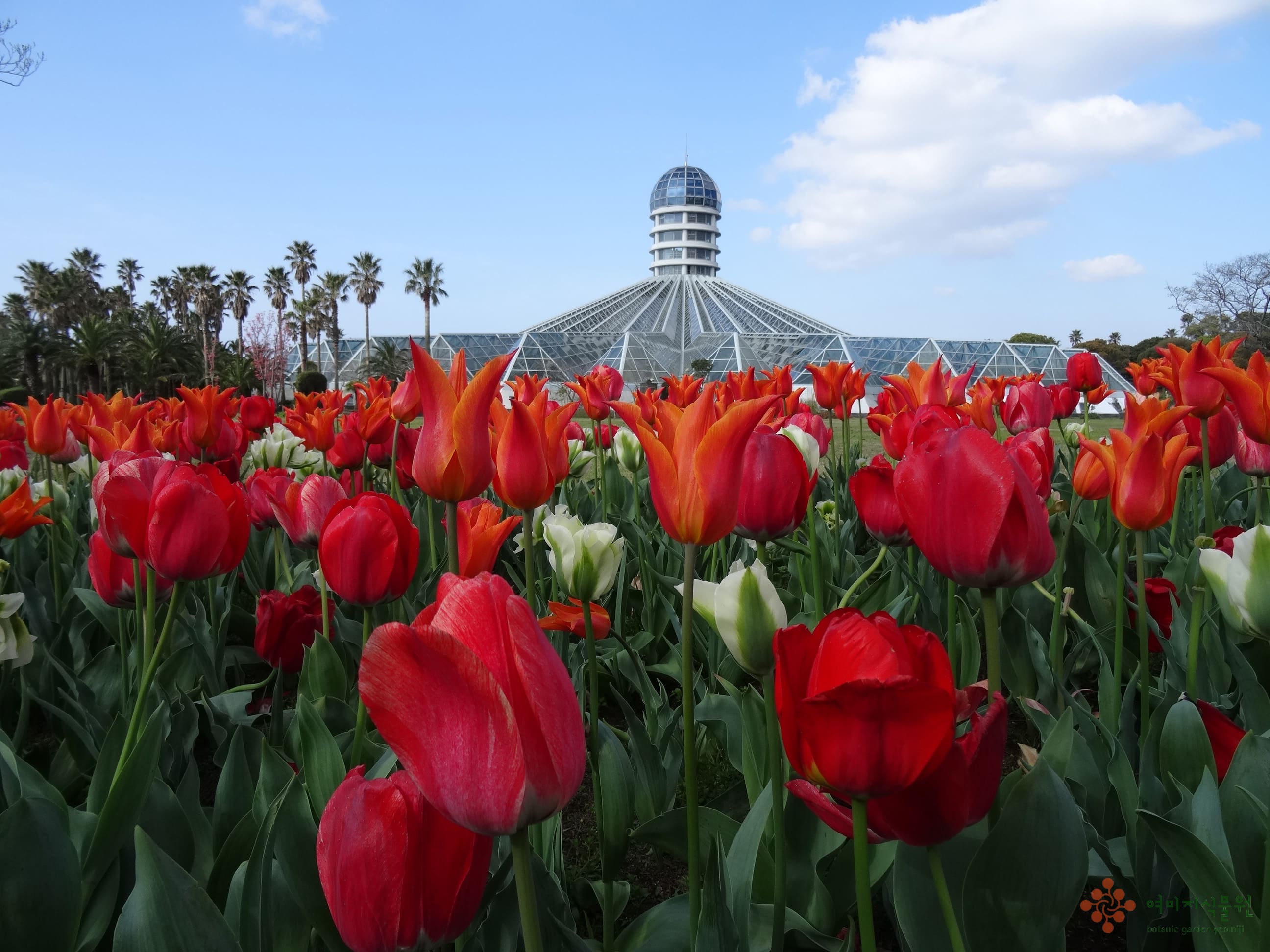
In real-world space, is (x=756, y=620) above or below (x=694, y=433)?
below

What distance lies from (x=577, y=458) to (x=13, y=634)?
7.36ft

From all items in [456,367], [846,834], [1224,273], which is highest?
[1224,273]

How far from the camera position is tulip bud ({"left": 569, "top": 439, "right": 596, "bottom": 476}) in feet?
11.2

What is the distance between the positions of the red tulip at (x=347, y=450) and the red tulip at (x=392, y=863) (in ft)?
7.04

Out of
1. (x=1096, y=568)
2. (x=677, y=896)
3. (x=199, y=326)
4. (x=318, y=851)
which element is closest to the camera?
(x=318, y=851)

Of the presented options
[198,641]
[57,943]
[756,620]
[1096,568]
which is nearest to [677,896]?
[756,620]

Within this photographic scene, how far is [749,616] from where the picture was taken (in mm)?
954

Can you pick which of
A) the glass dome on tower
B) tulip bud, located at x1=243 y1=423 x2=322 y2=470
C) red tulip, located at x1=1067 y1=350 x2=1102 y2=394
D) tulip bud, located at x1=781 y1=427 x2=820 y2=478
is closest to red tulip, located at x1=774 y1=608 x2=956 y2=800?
tulip bud, located at x1=781 y1=427 x2=820 y2=478

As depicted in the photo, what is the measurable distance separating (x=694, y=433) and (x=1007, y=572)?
0.38 metres

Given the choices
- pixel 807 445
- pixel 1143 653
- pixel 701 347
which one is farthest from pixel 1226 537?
pixel 701 347

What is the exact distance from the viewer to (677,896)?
114 centimetres

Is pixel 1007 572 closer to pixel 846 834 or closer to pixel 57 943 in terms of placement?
pixel 846 834

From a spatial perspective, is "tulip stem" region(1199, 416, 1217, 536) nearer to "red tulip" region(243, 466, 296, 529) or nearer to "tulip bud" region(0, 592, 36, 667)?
"red tulip" region(243, 466, 296, 529)

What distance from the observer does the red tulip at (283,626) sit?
1.87 m
